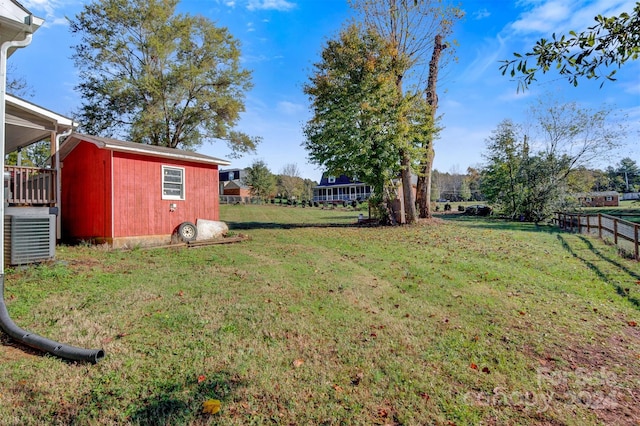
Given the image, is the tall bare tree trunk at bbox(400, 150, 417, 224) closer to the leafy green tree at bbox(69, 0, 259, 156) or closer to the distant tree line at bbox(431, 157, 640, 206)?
the distant tree line at bbox(431, 157, 640, 206)

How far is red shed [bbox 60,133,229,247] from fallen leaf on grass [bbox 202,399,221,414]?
8.67 meters

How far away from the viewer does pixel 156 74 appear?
21.8 meters

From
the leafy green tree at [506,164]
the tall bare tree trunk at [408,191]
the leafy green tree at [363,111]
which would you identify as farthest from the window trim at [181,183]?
the leafy green tree at [506,164]

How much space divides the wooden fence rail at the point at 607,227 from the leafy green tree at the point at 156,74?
21.8m

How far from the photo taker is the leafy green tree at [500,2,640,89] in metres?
2.05

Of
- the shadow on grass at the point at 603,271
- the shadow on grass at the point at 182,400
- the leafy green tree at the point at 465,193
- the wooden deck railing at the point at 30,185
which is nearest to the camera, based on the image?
the shadow on grass at the point at 182,400

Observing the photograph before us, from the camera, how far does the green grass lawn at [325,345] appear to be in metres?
2.57

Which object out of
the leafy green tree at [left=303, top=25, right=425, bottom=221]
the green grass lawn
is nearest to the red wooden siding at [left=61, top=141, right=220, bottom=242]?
the green grass lawn

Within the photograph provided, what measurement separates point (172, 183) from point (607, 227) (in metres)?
Result: 15.7

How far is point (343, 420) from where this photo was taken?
8.05 feet

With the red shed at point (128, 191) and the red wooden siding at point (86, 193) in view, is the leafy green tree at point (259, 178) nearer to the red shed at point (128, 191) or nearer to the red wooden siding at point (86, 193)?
the red shed at point (128, 191)

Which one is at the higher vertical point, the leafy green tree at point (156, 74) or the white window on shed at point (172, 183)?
the leafy green tree at point (156, 74)

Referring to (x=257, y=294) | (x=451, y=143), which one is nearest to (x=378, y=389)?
(x=257, y=294)

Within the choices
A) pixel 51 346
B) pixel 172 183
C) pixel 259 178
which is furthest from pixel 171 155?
pixel 259 178
